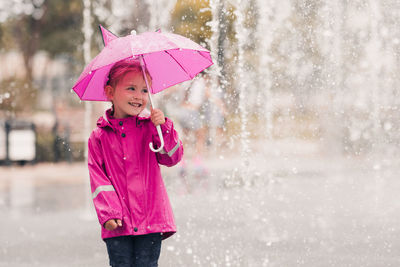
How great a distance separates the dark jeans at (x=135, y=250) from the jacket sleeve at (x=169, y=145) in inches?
13.8

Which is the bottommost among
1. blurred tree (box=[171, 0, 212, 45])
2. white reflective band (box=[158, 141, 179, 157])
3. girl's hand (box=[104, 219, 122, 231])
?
girl's hand (box=[104, 219, 122, 231])

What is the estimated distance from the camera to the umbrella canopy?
10.2ft

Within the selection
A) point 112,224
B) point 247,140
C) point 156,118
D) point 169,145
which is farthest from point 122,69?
point 247,140

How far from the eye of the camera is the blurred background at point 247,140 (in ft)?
18.1

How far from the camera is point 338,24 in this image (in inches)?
575

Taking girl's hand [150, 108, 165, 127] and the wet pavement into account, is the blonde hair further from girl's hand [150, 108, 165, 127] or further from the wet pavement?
the wet pavement

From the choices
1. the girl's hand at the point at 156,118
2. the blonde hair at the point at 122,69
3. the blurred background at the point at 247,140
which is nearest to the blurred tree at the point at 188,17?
the blurred background at the point at 247,140

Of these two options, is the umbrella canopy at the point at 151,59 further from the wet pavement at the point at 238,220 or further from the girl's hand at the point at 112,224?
the wet pavement at the point at 238,220

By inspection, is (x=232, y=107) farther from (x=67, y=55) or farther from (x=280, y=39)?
(x=67, y=55)

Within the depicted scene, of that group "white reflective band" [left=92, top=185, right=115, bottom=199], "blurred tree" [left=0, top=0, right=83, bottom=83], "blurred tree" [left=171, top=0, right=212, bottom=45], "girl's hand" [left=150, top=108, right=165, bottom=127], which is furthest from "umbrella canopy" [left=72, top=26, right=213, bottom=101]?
"blurred tree" [left=0, top=0, right=83, bottom=83]

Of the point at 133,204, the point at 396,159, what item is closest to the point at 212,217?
the point at 133,204

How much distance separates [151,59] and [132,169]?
0.66 m

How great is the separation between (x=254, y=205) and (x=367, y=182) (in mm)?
3376

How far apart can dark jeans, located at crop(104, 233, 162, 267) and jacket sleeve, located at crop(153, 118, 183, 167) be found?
0.35 meters
